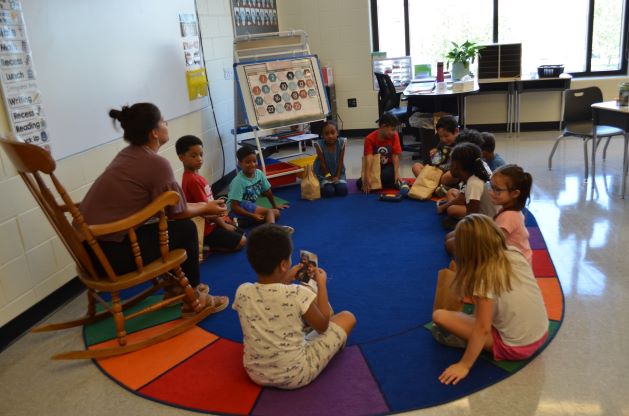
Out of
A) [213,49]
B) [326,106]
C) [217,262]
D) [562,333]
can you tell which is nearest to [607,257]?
[562,333]

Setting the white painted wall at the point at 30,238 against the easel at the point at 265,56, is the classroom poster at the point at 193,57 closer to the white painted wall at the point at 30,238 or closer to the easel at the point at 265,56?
the easel at the point at 265,56

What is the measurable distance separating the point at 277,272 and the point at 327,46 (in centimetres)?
578

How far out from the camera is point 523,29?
23.3ft

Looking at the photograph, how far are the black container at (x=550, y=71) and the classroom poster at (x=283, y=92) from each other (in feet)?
9.59

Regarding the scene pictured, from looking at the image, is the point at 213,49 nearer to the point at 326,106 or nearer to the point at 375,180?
A: the point at 326,106

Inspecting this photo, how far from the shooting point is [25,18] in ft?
9.79

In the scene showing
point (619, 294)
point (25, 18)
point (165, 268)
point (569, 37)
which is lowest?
point (619, 294)

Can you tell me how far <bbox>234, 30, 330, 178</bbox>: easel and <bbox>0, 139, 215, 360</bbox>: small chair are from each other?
258cm

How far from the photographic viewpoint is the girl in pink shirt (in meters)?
2.57

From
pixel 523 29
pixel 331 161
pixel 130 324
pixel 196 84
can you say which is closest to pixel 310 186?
pixel 331 161

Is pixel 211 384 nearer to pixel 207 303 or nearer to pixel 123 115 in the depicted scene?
pixel 207 303

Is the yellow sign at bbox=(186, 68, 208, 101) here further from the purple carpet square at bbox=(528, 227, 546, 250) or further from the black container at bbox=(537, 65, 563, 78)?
the black container at bbox=(537, 65, 563, 78)

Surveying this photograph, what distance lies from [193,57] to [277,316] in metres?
3.57

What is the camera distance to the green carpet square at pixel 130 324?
2.78 meters
